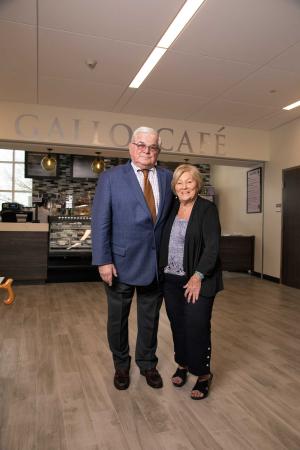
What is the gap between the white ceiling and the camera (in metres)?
2.90

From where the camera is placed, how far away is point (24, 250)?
549cm

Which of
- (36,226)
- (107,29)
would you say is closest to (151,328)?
(107,29)

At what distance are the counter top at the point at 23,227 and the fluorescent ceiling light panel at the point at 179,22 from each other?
326 cm

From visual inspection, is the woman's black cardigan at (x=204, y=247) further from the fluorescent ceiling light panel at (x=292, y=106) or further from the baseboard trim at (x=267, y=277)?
the baseboard trim at (x=267, y=277)

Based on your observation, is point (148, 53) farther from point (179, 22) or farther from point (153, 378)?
point (153, 378)

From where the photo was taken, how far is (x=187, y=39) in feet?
10.9

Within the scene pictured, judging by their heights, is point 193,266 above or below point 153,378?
above

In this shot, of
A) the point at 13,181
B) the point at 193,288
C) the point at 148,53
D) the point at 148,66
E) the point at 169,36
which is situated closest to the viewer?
the point at 193,288

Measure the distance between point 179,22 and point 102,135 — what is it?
8.95ft

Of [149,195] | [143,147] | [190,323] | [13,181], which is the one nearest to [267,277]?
[190,323]

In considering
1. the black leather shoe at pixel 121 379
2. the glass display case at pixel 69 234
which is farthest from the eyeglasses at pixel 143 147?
the glass display case at pixel 69 234

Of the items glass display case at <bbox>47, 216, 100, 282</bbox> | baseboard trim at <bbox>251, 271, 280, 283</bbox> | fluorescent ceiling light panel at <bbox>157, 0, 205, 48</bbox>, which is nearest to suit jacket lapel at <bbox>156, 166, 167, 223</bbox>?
fluorescent ceiling light panel at <bbox>157, 0, 205, 48</bbox>

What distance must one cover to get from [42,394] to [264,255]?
17.3 feet

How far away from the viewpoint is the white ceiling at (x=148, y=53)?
9.51 feet
